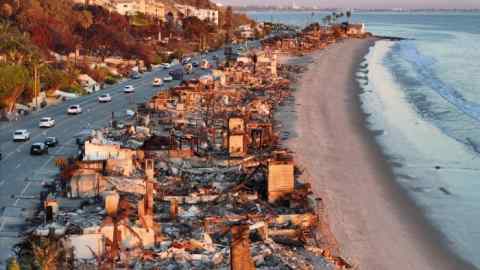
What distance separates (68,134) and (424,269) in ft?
58.2

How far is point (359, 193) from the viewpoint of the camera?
24.2 meters

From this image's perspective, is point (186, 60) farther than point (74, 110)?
Yes

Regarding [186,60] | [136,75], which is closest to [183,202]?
[136,75]

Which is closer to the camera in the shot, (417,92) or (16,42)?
(16,42)

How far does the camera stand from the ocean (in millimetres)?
22917

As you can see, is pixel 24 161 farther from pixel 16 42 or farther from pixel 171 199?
pixel 16 42

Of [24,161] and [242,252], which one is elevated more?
[242,252]

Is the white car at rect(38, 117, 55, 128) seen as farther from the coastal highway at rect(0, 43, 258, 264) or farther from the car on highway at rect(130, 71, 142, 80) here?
the car on highway at rect(130, 71, 142, 80)

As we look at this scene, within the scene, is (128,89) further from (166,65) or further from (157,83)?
(166,65)

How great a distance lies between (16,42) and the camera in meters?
47.7

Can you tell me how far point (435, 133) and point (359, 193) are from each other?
12.8 m

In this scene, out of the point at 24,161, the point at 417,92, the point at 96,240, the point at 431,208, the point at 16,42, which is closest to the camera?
the point at 96,240

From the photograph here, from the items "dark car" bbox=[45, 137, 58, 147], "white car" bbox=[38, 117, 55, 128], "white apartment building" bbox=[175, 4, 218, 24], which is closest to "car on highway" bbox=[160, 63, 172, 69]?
"white car" bbox=[38, 117, 55, 128]

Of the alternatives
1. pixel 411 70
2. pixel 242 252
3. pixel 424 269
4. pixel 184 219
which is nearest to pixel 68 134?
pixel 184 219
